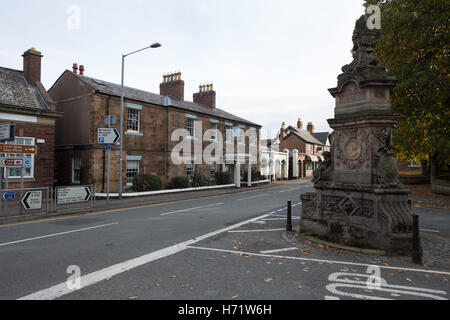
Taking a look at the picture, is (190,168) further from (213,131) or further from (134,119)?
(134,119)

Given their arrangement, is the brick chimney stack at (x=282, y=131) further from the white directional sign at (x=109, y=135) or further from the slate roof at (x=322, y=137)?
the white directional sign at (x=109, y=135)

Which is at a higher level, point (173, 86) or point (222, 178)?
point (173, 86)

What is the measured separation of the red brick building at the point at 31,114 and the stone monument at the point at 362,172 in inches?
630

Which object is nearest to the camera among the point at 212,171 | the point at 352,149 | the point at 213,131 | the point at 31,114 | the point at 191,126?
the point at 352,149

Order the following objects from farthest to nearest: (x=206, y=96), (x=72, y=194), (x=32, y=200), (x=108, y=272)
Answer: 1. (x=206, y=96)
2. (x=72, y=194)
3. (x=32, y=200)
4. (x=108, y=272)

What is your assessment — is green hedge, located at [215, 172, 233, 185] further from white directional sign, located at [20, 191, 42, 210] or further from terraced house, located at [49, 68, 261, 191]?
white directional sign, located at [20, 191, 42, 210]

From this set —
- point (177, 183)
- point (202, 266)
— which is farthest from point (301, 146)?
point (202, 266)

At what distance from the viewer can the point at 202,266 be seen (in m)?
5.55

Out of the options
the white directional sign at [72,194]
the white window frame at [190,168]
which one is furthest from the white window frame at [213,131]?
the white directional sign at [72,194]

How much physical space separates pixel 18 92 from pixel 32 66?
2443 mm

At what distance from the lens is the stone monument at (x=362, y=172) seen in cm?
654

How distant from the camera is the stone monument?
257 inches

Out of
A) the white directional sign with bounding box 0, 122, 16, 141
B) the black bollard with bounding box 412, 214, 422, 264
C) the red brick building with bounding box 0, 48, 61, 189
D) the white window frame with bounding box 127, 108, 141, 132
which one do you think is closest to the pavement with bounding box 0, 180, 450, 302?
the black bollard with bounding box 412, 214, 422, 264
